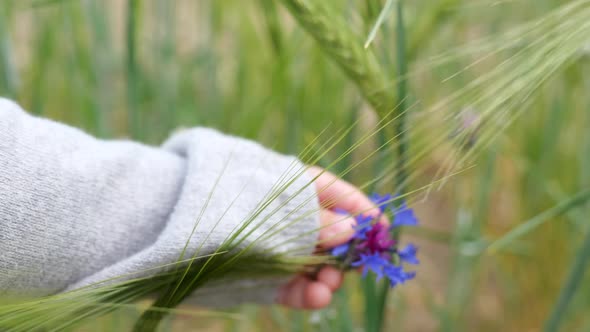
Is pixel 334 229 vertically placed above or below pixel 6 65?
below

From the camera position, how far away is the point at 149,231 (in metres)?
0.48

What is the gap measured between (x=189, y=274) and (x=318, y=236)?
133mm

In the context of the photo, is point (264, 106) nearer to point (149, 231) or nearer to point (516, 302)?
point (149, 231)

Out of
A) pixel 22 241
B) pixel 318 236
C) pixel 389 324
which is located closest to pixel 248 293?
pixel 318 236

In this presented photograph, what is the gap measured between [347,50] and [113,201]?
0.66ft

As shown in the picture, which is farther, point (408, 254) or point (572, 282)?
point (572, 282)

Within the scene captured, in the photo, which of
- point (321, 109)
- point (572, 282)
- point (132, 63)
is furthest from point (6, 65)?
point (572, 282)

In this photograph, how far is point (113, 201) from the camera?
465mm

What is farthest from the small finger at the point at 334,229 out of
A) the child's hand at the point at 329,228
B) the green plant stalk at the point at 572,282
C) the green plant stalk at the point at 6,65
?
A: the green plant stalk at the point at 6,65

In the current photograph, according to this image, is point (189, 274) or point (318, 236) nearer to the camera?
point (189, 274)

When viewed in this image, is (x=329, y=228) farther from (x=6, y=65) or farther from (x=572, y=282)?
(x=6, y=65)

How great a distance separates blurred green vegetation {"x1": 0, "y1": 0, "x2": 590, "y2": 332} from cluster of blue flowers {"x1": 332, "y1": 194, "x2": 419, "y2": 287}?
0.34 feet

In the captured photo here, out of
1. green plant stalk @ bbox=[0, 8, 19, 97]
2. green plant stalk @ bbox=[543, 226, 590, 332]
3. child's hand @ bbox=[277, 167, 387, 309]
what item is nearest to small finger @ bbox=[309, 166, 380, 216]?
child's hand @ bbox=[277, 167, 387, 309]

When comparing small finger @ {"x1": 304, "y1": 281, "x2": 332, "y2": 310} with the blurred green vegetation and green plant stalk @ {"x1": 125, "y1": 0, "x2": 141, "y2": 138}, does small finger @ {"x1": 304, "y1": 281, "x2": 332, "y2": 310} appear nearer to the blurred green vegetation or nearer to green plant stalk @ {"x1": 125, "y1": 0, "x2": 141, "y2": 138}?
the blurred green vegetation
